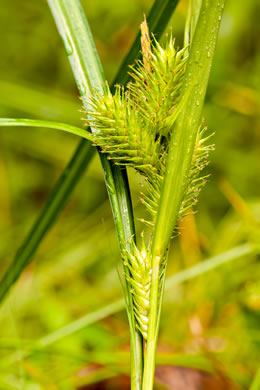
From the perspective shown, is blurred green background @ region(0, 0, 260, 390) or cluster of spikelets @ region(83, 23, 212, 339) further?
blurred green background @ region(0, 0, 260, 390)

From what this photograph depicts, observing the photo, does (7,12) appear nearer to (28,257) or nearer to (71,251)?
(71,251)

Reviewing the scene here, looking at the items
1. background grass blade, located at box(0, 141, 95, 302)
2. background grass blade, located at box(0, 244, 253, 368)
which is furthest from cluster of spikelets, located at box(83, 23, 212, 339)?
background grass blade, located at box(0, 244, 253, 368)

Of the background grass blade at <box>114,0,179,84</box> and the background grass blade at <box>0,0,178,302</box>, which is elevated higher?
the background grass blade at <box>114,0,179,84</box>

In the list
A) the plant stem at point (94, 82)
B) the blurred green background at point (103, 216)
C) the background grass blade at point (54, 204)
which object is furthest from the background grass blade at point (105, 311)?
the plant stem at point (94, 82)

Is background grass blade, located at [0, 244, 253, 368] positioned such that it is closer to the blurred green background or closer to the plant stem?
the blurred green background

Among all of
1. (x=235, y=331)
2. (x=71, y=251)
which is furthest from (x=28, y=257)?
(x=71, y=251)

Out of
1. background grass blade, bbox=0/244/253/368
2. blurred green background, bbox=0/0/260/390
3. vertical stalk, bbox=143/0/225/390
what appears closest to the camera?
vertical stalk, bbox=143/0/225/390
